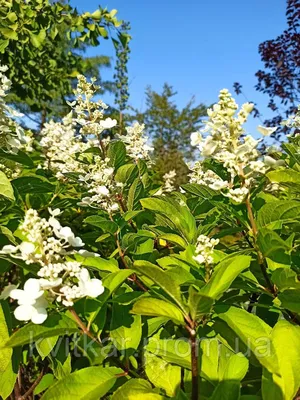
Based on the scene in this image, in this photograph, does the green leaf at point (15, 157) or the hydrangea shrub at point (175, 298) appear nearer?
the hydrangea shrub at point (175, 298)

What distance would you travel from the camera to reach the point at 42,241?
118 centimetres

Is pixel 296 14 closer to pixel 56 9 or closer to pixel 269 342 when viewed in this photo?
pixel 56 9

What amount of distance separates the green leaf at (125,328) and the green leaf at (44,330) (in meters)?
0.17

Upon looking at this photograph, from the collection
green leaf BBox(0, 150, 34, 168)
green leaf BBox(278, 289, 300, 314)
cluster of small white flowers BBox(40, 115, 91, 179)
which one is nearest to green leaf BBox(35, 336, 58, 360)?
green leaf BBox(278, 289, 300, 314)

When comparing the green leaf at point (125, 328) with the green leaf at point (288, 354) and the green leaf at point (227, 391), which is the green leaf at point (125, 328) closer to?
the green leaf at point (227, 391)

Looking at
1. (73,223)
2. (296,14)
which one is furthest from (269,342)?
(296,14)

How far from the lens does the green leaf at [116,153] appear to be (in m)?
1.87

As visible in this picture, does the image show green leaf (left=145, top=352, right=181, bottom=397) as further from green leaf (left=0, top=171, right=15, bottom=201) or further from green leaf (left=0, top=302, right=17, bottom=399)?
green leaf (left=0, top=171, right=15, bottom=201)

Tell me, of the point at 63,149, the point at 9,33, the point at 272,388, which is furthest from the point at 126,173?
the point at 9,33

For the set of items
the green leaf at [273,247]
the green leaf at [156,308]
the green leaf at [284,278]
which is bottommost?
the green leaf at [284,278]

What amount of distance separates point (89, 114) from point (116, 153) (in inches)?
9.3

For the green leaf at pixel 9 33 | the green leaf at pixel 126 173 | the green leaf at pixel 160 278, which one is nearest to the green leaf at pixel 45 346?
the green leaf at pixel 160 278

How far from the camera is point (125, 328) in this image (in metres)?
1.35

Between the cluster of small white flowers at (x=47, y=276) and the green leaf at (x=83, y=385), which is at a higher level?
the cluster of small white flowers at (x=47, y=276)
